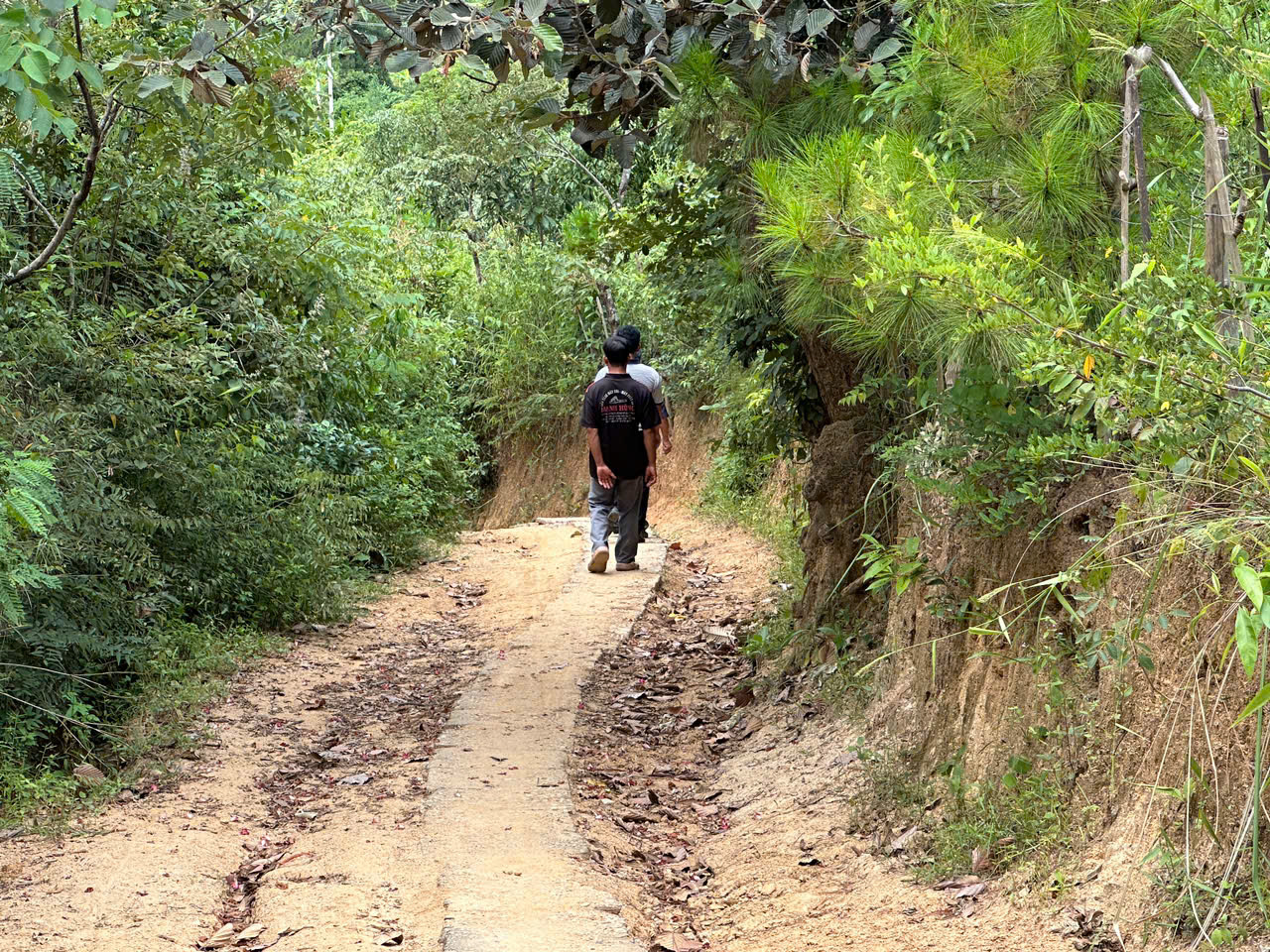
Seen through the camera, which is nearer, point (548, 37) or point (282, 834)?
point (548, 37)

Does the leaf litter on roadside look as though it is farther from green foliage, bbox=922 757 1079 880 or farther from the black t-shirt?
the black t-shirt

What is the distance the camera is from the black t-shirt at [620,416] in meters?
9.63

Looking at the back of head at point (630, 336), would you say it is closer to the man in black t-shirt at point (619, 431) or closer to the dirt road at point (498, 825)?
the man in black t-shirt at point (619, 431)

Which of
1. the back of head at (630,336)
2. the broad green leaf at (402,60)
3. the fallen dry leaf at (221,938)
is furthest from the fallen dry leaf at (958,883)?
the back of head at (630,336)

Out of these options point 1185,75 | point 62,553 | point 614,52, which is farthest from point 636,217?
point 1185,75

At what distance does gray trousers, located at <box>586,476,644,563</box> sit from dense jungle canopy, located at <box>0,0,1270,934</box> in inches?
42.4

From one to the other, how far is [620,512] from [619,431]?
0.87 metres

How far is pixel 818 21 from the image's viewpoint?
16.4 ft

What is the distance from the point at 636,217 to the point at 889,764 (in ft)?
12.6

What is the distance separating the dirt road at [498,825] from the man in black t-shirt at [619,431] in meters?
1.43

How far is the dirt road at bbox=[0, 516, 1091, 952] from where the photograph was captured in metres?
4.24

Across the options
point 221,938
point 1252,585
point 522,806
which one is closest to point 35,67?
point 221,938

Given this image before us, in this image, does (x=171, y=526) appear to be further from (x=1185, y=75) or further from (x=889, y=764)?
(x=1185, y=75)

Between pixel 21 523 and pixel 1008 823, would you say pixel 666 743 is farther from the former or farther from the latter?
pixel 21 523
